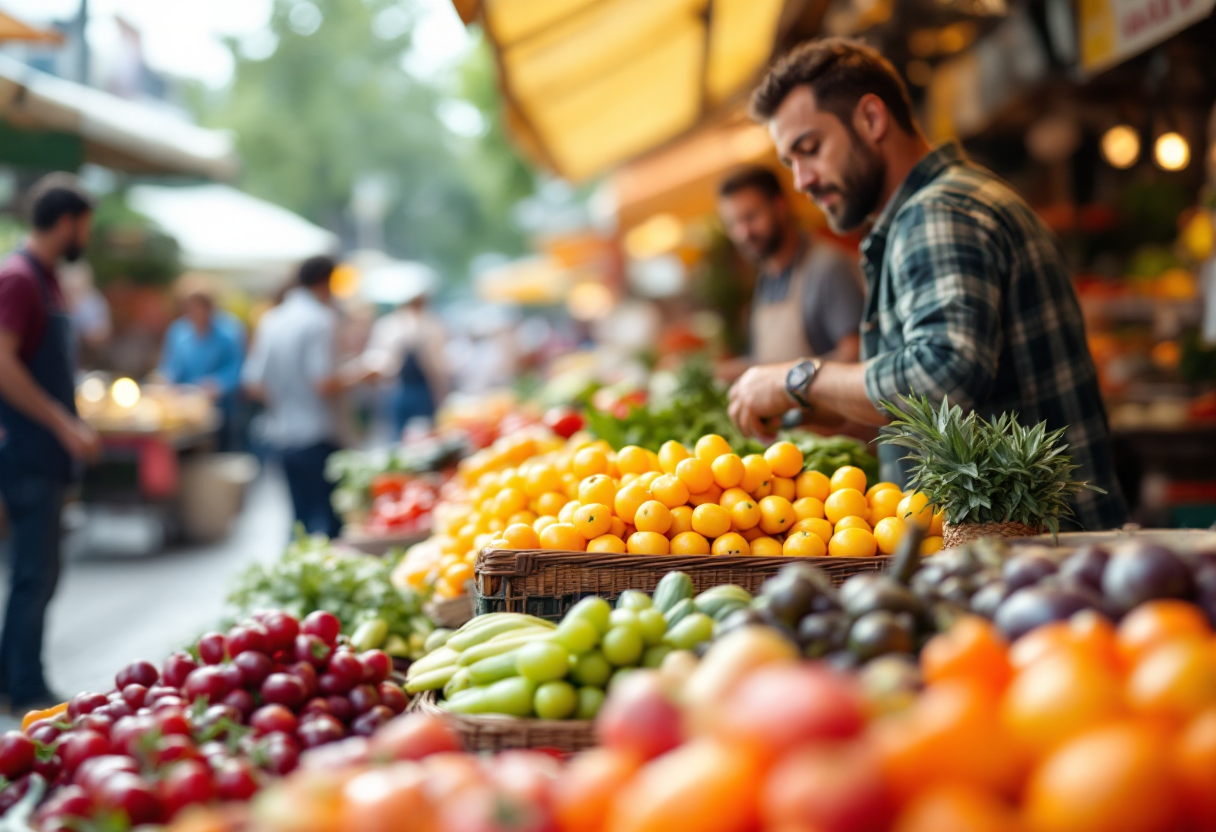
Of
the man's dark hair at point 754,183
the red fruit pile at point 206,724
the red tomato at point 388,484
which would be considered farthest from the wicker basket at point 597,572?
the red tomato at point 388,484

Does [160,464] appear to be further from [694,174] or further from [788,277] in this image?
[788,277]

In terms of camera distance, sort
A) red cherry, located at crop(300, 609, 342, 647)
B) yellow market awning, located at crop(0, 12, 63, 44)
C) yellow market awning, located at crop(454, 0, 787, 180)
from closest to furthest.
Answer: red cherry, located at crop(300, 609, 342, 647), yellow market awning, located at crop(0, 12, 63, 44), yellow market awning, located at crop(454, 0, 787, 180)

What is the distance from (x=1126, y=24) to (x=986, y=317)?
8.39 feet

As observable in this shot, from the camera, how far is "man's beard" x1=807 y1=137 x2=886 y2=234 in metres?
3.30

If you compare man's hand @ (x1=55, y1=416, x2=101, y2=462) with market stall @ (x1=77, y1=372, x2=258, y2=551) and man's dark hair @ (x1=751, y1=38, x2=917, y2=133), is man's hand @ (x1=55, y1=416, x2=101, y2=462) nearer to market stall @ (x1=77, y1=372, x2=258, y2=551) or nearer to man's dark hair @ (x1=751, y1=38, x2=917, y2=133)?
man's dark hair @ (x1=751, y1=38, x2=917, y2=133)

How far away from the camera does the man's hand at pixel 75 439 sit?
17.8ft

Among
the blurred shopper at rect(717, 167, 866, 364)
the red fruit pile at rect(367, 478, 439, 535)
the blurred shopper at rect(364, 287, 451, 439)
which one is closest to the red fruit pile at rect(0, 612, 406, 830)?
the red fruit pile at rect(367, 478, 439, 535)

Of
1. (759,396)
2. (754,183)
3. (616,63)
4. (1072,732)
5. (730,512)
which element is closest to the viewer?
(1072,732)

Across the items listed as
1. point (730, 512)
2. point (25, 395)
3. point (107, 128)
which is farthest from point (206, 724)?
point (107, 128)

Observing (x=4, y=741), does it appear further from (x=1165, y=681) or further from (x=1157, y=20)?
(x=1157, y=20)

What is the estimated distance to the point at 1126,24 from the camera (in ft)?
14.9

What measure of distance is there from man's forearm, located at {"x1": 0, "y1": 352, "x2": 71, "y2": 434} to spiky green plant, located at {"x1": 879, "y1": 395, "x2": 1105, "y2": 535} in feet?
15.1

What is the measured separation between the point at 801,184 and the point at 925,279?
626 mm

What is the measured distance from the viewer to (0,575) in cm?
889
